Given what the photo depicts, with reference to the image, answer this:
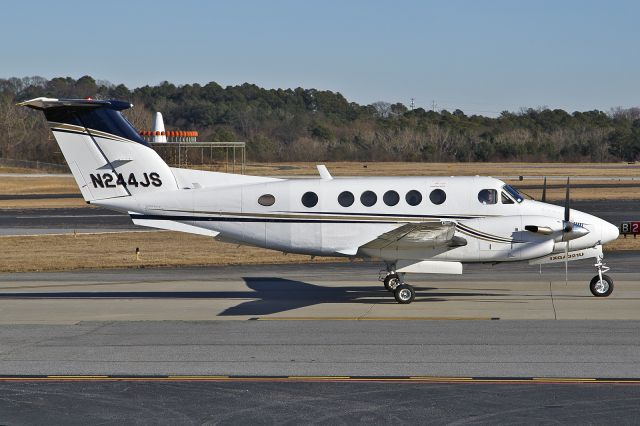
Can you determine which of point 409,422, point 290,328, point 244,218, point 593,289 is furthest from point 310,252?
point 409,422

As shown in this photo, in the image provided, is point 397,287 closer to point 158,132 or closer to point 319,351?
point 319,351

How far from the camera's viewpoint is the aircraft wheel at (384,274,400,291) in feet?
68.6

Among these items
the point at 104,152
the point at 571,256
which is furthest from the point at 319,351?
the point at 104,152

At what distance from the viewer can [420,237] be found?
1997cm

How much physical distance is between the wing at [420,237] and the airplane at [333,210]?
4 centimetres

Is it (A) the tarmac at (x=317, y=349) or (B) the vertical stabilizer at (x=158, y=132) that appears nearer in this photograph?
(A) the tarmac at (x=317, y=349)

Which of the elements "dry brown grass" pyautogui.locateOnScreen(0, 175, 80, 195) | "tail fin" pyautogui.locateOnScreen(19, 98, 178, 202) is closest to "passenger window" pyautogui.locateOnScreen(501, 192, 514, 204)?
"tail fin" pyautogui.locateOnScreen(19, 98, 178, 202)

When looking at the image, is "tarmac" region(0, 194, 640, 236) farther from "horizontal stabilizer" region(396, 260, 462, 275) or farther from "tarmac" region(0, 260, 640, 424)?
"horizontal stabilizer" region(396, 260, 462, 275)

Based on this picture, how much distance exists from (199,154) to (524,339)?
73.4 metres

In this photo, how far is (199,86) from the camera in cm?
15925

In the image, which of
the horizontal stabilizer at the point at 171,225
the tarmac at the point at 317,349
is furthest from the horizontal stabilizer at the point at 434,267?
the horizontal stabilizer at the point at 171,225

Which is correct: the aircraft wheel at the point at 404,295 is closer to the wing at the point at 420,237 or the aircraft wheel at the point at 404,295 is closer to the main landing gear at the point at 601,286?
the wing at the point at 420,237

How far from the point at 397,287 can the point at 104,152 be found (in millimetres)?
6964

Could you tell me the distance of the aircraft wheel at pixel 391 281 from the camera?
20906 millimetres
